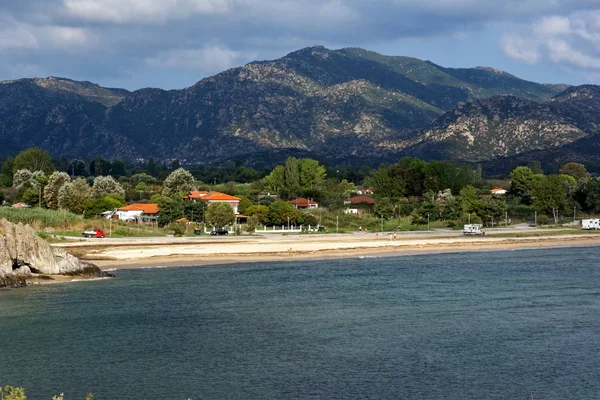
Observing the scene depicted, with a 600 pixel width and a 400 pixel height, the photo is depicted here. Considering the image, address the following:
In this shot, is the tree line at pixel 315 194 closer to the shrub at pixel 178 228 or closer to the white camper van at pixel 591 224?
the shrub at pixel 178 228

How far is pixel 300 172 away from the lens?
179 metres

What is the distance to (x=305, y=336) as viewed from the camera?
4541 cm

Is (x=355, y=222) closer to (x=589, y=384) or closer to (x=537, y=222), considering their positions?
(x=537, y=222)

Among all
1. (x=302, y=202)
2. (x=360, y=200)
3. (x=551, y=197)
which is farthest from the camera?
(x=360, y=200)

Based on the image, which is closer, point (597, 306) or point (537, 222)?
point (597, 306)

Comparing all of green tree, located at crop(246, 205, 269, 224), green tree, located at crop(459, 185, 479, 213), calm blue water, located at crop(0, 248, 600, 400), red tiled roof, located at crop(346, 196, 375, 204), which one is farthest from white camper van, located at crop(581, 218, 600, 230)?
calm blue water, located at crop(0, 248, 600, 400)

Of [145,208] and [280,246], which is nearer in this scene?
[280,246]

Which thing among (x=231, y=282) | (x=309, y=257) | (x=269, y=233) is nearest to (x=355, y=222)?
(x=269, y=233)

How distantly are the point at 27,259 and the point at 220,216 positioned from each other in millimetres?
49418

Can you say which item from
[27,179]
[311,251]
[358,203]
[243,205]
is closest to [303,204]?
[358,203]

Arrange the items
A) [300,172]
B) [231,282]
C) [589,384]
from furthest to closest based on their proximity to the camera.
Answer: [300,172]
[231,282]
[589,384]

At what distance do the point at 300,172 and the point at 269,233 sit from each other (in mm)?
65107

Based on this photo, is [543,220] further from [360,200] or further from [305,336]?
[305,336]

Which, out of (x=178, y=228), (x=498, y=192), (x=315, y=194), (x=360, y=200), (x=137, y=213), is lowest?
(x=178, y=228)
